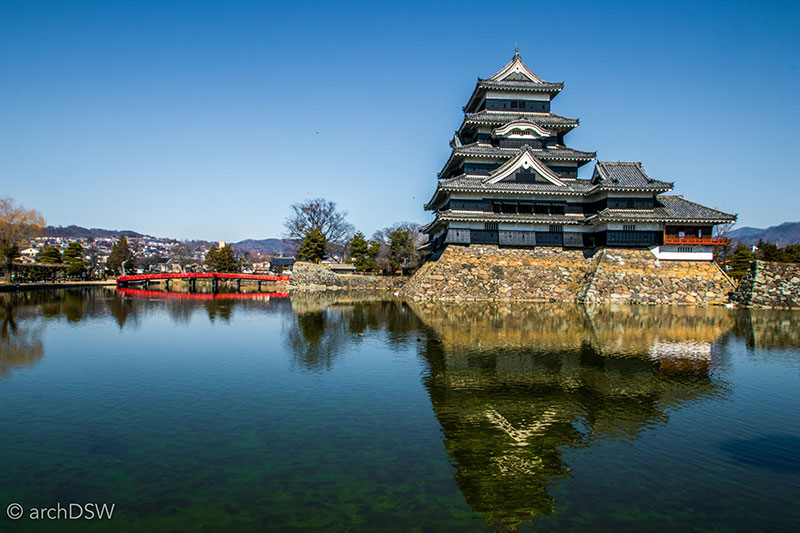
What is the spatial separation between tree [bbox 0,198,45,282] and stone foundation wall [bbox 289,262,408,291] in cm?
2463

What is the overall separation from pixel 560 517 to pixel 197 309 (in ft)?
82.0

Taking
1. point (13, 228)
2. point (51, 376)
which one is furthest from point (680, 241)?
point (13, 228)

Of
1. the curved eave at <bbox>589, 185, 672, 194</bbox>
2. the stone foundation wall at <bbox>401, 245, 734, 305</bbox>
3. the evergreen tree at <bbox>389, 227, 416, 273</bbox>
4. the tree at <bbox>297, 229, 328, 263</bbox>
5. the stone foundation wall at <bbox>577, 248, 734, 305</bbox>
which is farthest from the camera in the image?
the evergreen tree at <bbox>389, 227, 416, 273</bbox>

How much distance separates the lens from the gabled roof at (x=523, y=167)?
3073cm

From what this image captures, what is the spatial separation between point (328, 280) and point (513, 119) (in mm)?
21760

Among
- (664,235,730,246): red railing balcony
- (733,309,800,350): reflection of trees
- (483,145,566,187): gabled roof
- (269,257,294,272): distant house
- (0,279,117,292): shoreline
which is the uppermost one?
(483,145,566,187): gabled roof

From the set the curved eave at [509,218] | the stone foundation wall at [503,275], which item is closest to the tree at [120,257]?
the stone foundation wall at [503,275]

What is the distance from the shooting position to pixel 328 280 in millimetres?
44188

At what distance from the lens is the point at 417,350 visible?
546 inches

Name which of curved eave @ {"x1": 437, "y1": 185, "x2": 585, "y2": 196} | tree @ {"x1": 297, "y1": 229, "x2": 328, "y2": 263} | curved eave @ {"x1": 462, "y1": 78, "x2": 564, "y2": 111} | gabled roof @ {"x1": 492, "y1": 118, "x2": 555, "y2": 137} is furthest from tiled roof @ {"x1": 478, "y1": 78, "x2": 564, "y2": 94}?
tree @ {"x1": 297, "y1": 229, "x2": 328, "y2": 263}

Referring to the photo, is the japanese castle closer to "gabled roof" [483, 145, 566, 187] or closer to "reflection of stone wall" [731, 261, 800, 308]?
"gabled roof" [483, 145, 566, 187]

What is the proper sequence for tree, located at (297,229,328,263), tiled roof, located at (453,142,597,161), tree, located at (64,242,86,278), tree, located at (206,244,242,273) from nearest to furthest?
1. tiled roof, located at (453,142,597,161)
2. tree, located at (297,229,328,263)
3. tree, located at (64,242,86,278)
4. tree, located at (206,244,242,273)

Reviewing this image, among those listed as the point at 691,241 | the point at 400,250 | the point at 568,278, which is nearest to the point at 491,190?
the point at 568,278

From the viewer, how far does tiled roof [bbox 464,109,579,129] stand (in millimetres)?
32969
